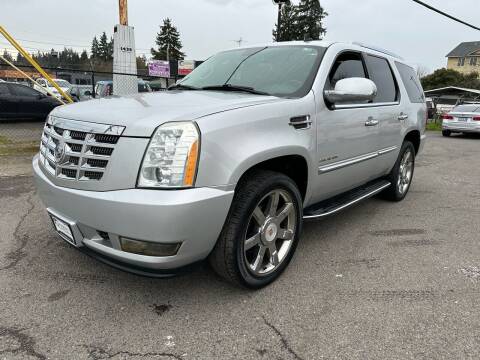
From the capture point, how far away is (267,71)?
11.6 ft

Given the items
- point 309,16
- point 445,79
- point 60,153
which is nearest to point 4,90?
point 60,153

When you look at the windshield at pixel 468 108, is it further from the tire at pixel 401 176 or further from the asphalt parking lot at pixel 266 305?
the asphalt parking lot at pixel 266 305

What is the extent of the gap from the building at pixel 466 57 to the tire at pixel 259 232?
9563 cm

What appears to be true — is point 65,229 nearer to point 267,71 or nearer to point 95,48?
point 267,71

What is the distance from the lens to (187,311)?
267 cm

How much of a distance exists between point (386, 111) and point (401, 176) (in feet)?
4.61

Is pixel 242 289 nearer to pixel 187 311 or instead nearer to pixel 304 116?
pixel 187 311

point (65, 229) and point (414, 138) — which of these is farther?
point (414, 138)

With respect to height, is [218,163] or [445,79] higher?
[445,79]

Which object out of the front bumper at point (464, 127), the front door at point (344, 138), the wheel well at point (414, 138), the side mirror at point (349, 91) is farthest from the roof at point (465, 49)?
the side mirror at point (349, 91)

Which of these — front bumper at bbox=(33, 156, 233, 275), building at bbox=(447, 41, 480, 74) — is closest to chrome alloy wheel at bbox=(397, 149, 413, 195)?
front bumper at bbox=(33, 156, 233, 275)

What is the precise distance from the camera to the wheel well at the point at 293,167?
9.67ft

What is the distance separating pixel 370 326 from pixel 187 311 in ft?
3.84

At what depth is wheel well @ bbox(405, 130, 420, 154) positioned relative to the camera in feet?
17.5
